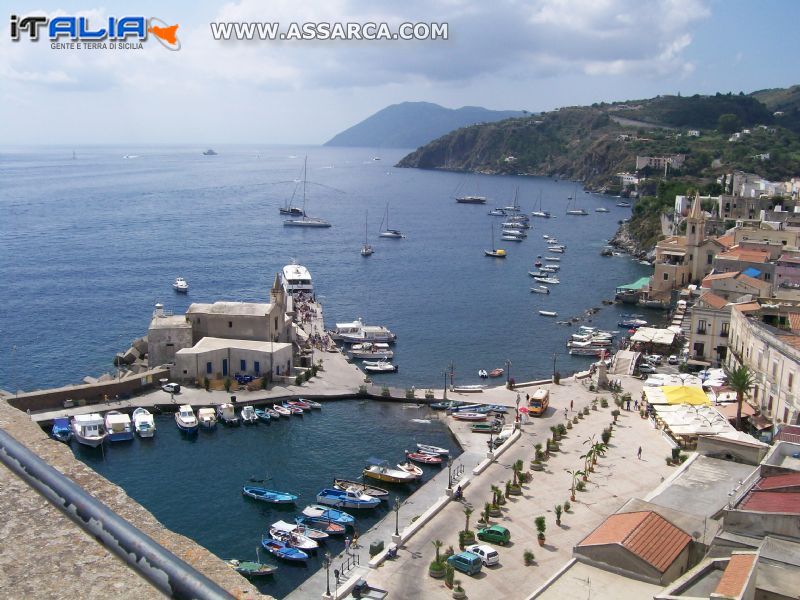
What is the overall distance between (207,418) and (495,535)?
20.3 m

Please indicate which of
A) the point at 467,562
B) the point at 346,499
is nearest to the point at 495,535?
the point at 467,562

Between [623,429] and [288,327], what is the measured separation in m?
25.3

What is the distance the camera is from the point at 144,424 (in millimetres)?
40812

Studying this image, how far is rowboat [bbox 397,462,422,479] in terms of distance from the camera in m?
35.3

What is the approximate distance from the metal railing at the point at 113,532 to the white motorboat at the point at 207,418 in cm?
3770

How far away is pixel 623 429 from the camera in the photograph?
39.3 meters

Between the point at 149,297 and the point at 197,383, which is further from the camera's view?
the point at 149,297

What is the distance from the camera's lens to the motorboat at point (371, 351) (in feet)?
186

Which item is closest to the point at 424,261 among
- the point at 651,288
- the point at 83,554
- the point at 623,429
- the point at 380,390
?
the point at 651,288

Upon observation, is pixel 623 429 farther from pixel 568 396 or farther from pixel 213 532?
pixel 213 532

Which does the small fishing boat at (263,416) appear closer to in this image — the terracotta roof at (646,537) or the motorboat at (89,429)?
Result: the motorboat at (89,429)

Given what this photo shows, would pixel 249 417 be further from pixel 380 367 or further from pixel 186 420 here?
pixel 380 367

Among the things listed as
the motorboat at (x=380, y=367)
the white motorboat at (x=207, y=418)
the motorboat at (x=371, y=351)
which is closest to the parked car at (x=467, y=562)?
the white motorboat at (x=207, y=418)

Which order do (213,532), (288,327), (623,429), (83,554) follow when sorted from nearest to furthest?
(83,554) → (213,532) → (623,429) → (288,327)
